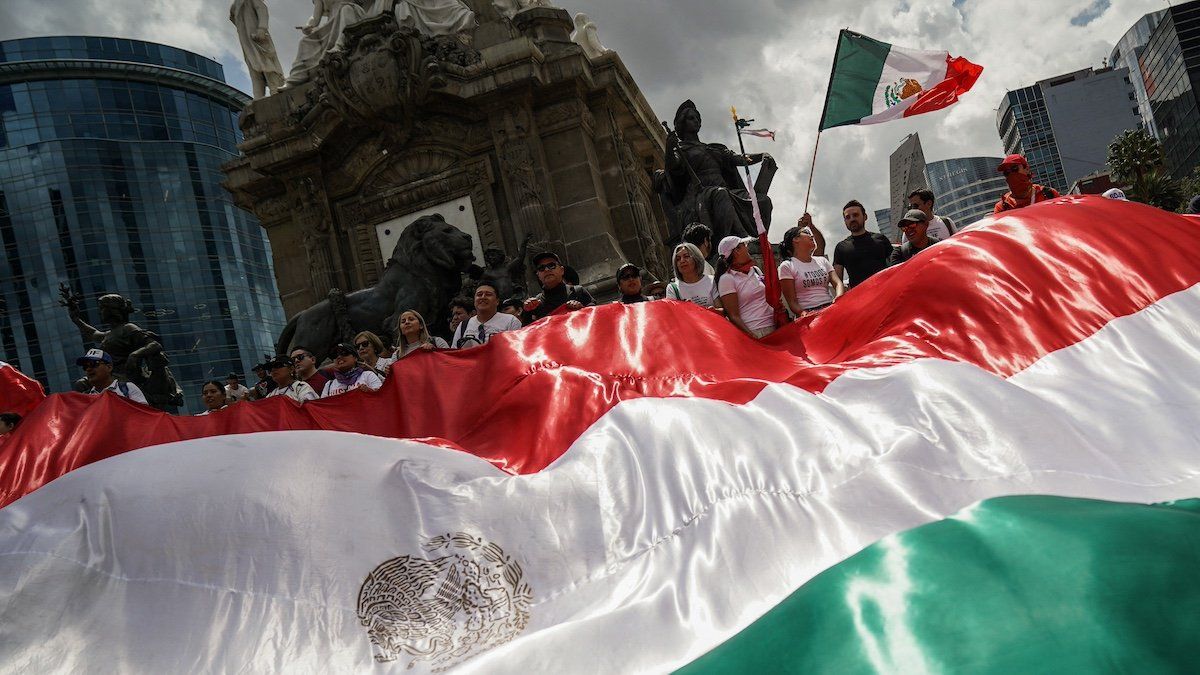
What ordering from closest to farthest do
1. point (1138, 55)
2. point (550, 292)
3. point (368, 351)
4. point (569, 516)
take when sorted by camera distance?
point (569, 516)
point (368, 351)
point (550, 292)
point (1138, 55)

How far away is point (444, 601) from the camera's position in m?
3.24

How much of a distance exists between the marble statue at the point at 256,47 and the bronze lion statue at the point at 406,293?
6.29 m

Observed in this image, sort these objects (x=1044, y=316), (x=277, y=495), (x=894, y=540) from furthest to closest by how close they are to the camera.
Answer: (x=1044, y=316)
(x=277, y=495)
(x=894, y=540)

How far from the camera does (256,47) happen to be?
1794 cm

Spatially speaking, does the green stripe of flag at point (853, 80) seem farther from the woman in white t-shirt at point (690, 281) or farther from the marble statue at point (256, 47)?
the marble statue at point (256, 47)

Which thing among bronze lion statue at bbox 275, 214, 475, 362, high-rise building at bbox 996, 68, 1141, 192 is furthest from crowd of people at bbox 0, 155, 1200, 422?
high-rise building at bbox 996, 68, 1141, 192

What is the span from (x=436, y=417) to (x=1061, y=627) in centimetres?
398

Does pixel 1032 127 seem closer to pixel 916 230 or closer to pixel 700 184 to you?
pixel 700 184

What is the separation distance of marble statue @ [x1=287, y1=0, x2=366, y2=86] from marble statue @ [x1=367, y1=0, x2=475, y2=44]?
676mm

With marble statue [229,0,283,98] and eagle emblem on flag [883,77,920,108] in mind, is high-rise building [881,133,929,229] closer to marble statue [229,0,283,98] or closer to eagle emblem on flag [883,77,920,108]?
eagle emblem on flag [883,77,920,108]

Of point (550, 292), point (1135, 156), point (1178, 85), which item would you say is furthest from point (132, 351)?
point (1178, 85)

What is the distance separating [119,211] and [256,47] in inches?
2644

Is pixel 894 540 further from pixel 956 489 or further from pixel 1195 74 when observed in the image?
pixel 1195 74

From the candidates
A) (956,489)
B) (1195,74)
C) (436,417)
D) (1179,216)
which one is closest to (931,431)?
(956,489)
